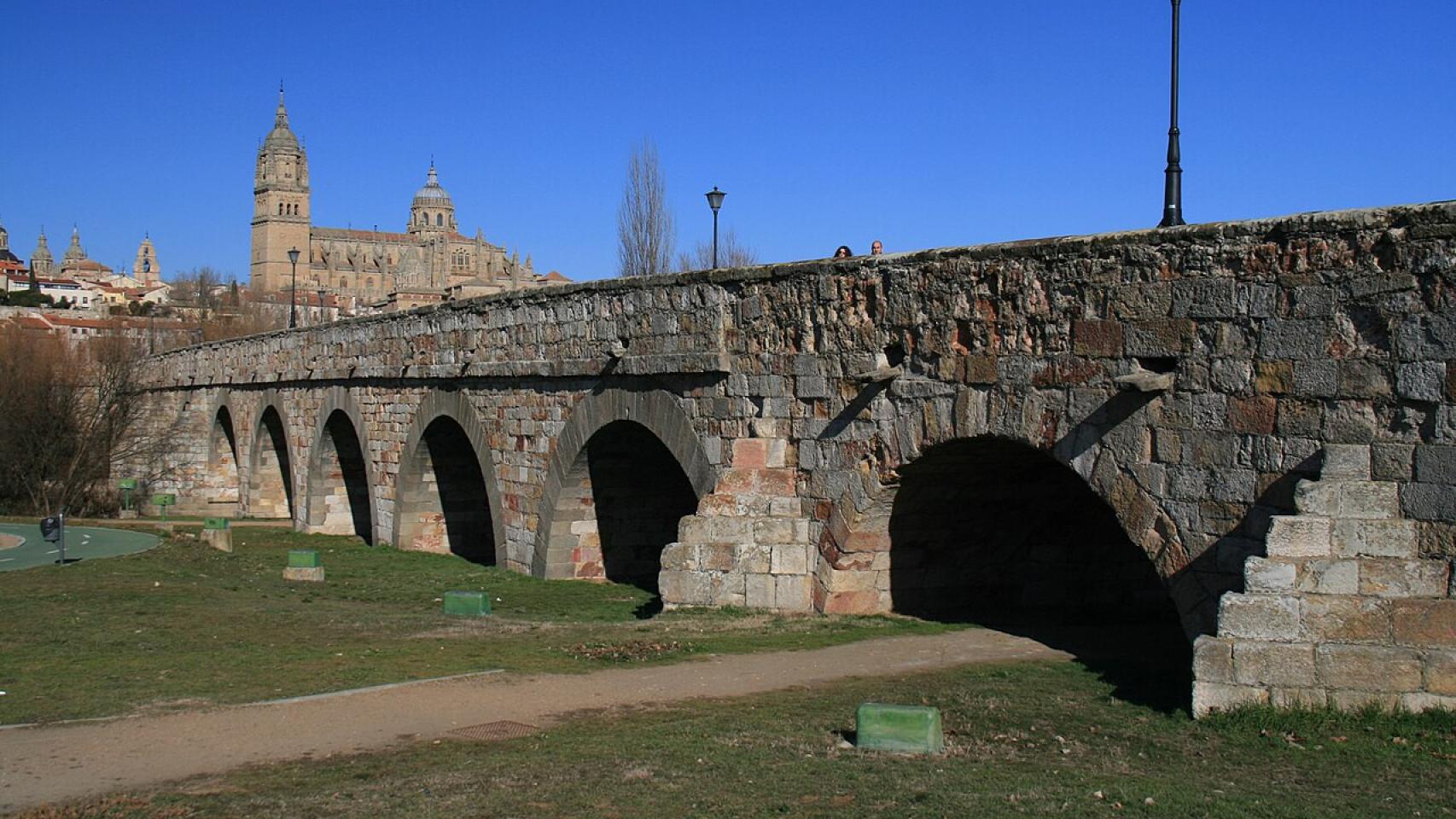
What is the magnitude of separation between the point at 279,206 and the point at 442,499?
139275mm

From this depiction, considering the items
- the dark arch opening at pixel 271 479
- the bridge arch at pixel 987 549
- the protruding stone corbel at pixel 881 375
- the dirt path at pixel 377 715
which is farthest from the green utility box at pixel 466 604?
the dark arch opening at pixel 271 479

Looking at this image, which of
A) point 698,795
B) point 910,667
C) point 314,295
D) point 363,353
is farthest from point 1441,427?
point 314,295

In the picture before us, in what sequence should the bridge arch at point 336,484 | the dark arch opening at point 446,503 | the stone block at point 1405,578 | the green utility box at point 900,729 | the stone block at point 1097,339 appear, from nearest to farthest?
the green utility box at point 900,729
the stone block at point 1405,578
the stone block at point 1097,339
the dark arch opening at point 446,503
the bridge arch at point 336,484

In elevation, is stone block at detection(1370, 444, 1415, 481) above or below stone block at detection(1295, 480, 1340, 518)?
above

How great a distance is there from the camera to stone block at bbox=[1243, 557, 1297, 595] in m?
7.49

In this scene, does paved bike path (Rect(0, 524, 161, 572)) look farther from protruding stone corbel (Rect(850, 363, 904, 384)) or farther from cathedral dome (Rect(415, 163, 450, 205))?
cathedral dome (Rect(415, 163, 450, 205))

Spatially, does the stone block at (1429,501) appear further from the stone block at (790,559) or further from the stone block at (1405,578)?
the stone block at (790,559)

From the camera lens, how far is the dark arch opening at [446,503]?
20.9 meters

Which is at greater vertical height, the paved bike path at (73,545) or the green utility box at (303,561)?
the green utility box at (303,561)

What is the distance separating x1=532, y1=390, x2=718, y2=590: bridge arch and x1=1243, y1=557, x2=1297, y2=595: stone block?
8.36m

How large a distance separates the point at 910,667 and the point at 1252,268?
325 cm

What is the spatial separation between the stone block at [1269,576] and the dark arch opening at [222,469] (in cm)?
3078

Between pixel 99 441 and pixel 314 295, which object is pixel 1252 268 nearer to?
pixel 99 441

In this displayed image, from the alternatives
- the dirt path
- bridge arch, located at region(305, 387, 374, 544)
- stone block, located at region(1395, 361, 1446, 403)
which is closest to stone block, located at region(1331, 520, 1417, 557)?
stone block, located at region(1395, 361, 1446, 403)
